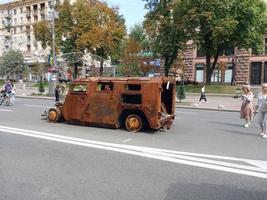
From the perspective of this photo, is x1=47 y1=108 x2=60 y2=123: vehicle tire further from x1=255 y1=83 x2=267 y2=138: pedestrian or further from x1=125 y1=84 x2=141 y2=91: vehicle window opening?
x1=255 y1=83 x2=267 y2=138: pedestrian

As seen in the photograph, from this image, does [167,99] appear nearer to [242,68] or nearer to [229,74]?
[242,68]

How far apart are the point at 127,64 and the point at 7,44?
60.7 metres

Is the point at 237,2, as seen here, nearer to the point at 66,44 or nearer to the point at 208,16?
the point at 208,16

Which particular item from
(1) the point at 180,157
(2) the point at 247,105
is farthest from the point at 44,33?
(1) the point at 180,157

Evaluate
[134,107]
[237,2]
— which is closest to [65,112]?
[134,107]

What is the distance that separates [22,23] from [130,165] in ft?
328

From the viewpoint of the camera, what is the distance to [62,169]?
7.43 meters

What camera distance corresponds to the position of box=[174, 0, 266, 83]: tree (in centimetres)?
3828

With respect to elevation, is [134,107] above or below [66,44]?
below

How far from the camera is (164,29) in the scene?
137 ft

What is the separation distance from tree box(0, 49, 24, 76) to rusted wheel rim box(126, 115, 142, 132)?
2669 inches

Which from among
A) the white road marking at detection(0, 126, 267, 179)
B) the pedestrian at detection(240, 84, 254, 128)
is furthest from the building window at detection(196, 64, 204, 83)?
the white road marking at detection(0, 126, 267, 179)

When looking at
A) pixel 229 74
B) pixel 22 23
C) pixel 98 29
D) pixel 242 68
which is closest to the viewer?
pixel 98 29

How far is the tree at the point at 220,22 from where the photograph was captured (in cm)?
3828
